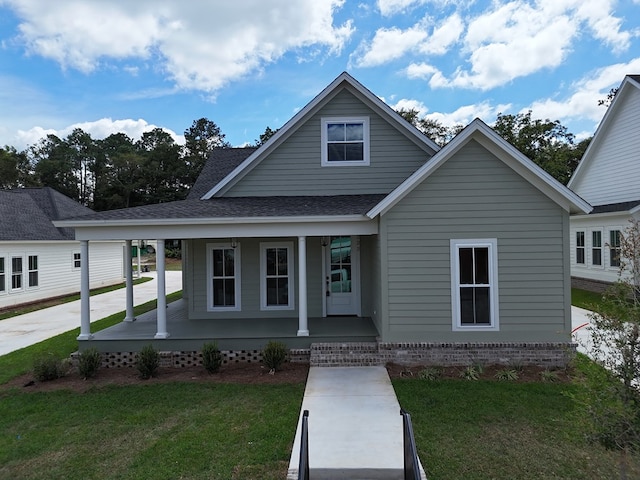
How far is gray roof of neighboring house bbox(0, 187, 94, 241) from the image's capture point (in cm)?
1673

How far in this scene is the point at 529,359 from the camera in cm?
773

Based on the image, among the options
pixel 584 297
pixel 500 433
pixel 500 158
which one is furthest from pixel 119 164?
pixel 500 433

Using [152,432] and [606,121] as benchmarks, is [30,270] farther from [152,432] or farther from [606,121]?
[606,121]

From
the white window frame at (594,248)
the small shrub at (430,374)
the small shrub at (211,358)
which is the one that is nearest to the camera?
the small shrub at (430,374)

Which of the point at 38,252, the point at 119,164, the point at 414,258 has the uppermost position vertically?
the point at 119,164

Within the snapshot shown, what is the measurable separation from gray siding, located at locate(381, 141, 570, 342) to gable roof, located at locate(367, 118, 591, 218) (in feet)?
0.41

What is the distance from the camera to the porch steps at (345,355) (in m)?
7.99

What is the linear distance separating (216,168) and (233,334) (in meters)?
7.55

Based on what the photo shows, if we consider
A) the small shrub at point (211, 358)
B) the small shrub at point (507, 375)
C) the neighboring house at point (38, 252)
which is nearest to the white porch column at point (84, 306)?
the small shrub at point (211, 358)

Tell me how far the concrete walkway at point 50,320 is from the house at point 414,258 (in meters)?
3.44

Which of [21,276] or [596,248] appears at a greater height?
[596,248]

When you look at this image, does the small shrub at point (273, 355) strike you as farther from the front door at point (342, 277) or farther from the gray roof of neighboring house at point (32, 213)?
the gray roof of neighboring house at point (32, 213)

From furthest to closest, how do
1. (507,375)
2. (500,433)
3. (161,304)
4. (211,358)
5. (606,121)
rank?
(606,121) → (161,304) → (211,358) → (507,375) → (500,433)

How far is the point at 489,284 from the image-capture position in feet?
25.8
